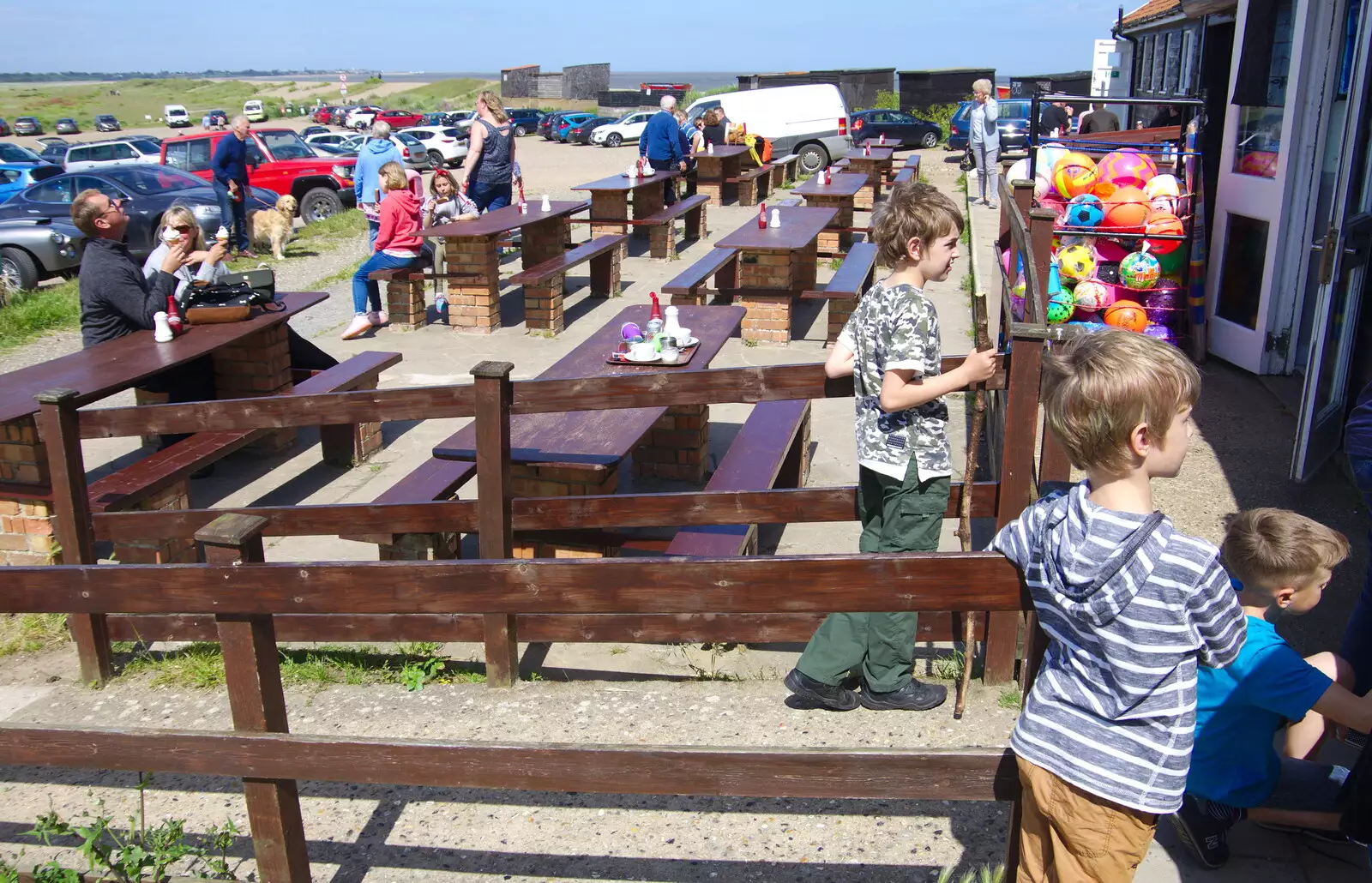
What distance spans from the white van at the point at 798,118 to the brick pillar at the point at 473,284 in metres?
14.5

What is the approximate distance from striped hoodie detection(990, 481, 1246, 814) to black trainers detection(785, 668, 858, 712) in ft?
4.49

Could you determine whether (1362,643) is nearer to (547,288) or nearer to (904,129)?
(547,288)

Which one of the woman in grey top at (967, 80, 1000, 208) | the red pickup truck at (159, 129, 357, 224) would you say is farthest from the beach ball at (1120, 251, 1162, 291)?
the red pickup truck at (159, 129, 357, 224)

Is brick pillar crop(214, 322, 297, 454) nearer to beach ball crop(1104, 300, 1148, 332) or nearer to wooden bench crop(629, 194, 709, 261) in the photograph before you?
beach ball crop(1104, 300, 1148, 332)

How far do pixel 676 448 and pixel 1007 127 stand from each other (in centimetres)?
2097

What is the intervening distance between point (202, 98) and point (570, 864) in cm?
10347

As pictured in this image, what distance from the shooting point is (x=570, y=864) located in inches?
105

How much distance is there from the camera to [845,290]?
8.43 m

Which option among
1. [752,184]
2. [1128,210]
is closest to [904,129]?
[752,184]

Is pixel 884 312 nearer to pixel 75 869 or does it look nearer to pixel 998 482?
pixel 998 482

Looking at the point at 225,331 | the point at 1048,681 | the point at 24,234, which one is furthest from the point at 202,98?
the point at 1048,681

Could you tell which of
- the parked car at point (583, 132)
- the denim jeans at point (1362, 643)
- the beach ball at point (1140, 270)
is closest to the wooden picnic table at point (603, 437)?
the denim jeans at point (1362, 643)

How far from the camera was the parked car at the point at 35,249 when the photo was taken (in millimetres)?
12867

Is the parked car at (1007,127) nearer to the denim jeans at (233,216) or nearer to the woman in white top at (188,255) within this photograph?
the denim jeans at (233,216)
